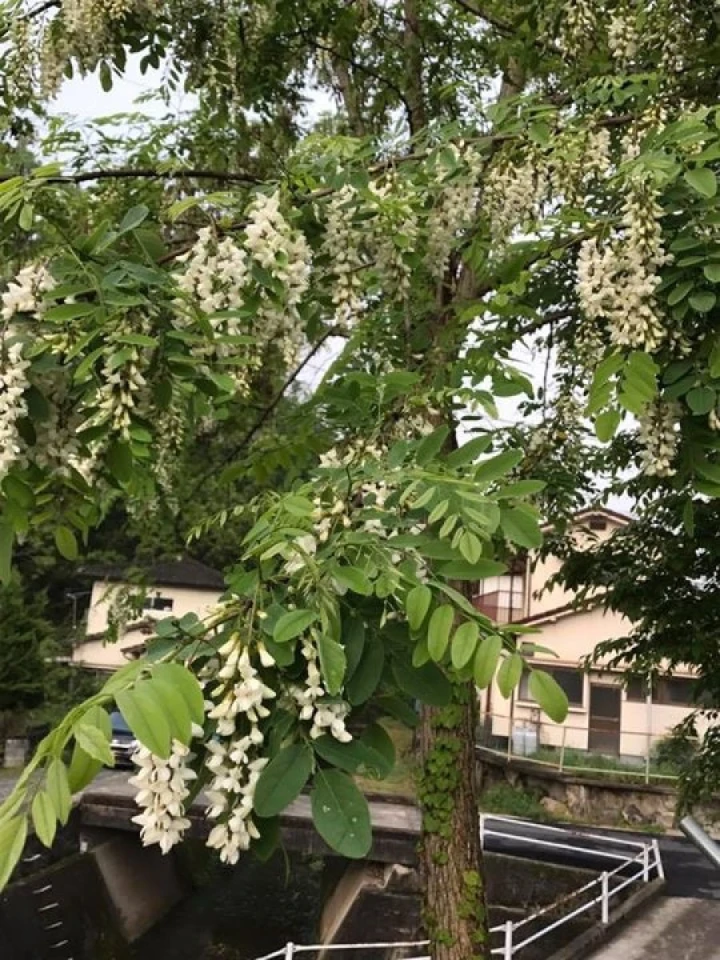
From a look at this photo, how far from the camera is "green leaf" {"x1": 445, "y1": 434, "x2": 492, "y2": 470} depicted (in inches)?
90.4

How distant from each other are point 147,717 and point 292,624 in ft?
1.05

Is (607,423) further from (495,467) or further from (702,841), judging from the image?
(702,841)

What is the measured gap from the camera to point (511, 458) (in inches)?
83.8

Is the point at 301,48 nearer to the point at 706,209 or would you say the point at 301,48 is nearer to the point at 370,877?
the point at 706,209

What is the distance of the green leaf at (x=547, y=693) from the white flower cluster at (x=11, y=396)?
1.38 m

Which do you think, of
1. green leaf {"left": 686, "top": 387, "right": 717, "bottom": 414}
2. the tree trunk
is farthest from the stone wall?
green leaf {"left": 686, "top": 387, "right": 717, "bottom": 414}

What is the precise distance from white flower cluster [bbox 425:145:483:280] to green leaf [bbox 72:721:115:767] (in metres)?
2.83

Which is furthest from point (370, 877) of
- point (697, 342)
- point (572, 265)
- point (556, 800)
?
point (697, 342)

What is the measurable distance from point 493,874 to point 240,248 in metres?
10.7

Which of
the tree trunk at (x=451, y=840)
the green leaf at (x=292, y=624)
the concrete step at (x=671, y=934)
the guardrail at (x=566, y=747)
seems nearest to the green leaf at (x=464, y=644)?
the green leaf at (x=292, y=624)

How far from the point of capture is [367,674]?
175cm

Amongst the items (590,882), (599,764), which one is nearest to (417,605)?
(590,882)

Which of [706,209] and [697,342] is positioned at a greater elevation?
[706,209]

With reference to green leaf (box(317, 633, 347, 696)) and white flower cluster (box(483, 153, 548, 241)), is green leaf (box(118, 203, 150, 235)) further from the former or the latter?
white flower cluster (box(483, 153, 548, 241))
